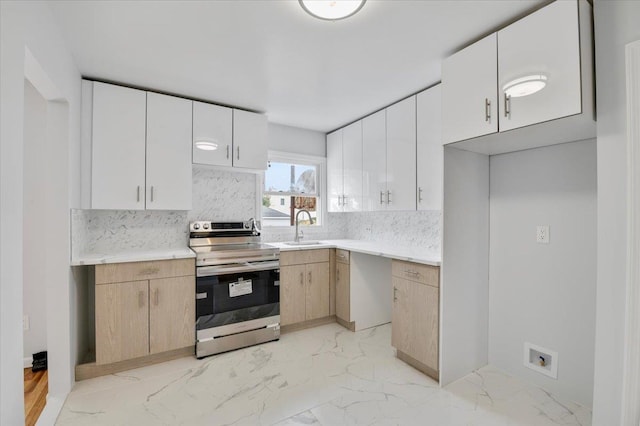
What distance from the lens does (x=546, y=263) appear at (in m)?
2.13

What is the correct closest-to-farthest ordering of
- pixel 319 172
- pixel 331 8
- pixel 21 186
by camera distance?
pixel 21 186
pixel 331 8
pixel 319 172

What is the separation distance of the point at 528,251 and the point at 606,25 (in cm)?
141

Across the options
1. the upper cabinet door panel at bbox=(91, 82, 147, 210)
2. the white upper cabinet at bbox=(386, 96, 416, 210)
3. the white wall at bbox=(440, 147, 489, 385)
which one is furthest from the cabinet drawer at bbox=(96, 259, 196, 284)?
the white wall at bbox=(440, 147, 489, 385)

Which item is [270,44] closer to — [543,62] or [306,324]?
[543,62]

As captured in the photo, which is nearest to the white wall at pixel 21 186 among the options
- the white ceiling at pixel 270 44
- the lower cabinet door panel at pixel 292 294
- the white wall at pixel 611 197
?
the white ceiling at pixel 270 44

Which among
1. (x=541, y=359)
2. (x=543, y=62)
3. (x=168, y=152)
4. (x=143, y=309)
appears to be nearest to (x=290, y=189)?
(x=168, y=152)

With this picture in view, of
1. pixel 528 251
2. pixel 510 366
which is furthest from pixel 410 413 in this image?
pixel 528 251

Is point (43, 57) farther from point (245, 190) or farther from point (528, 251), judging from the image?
point (528, 251)

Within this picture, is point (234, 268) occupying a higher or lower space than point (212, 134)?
lower

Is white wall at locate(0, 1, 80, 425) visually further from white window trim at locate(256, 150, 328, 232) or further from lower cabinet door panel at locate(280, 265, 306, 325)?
white window trim at locate(256, 150, 328, 232)

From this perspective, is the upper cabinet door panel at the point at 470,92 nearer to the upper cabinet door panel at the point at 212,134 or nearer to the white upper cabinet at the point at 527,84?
the white upper cabinet at the point at 527,84

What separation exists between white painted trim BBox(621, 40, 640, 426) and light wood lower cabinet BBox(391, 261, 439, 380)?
0.99 meters

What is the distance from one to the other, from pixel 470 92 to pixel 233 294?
95.5 inches

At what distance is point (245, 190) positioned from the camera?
351cm
